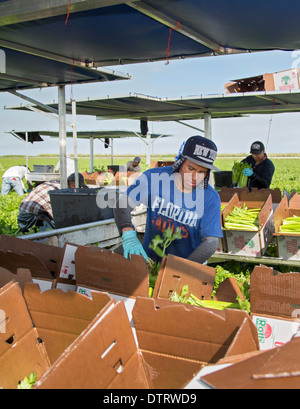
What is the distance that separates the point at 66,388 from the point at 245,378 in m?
0.45

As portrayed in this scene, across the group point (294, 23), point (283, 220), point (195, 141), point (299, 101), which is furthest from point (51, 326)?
point (299, 101)

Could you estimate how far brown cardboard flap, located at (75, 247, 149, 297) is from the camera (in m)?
1.76

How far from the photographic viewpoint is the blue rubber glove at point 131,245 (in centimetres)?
239

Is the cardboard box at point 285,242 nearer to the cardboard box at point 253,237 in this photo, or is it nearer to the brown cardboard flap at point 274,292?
the cardboard box at point 253,237

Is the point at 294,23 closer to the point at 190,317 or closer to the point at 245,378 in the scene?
the point at 190,317

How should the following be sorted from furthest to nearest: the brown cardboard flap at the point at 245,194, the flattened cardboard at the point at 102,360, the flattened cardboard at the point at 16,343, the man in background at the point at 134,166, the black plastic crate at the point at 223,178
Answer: the man in background at the point at 134,166 < the black plastic crate at the point at 223,178 < the brown cardboard flap at the point at 245,194 < the flattened cardboard at the point at 16,343 < the flattened cardboard at the point at 102,360

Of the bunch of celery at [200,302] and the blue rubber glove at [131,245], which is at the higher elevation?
the blue rubber glove at [131,245]

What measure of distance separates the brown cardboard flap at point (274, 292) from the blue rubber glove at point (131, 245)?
0.80m

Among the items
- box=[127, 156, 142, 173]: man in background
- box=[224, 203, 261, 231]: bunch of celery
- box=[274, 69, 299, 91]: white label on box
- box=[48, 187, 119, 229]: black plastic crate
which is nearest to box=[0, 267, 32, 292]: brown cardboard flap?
box=[48, 187, 119, 229]: black plastic crate

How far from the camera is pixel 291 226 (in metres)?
3.85

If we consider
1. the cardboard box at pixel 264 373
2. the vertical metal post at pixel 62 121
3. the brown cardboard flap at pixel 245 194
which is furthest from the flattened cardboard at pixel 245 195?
the cardboard box at pixel 264 373

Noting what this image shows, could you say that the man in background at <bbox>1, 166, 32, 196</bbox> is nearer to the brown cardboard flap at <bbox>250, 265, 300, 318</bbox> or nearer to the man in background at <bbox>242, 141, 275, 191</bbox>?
the man in background at <bbox>242, 141, 275, 191</bbox>

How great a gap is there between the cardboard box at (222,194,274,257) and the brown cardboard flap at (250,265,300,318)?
222 centimetres

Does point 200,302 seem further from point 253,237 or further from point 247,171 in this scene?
point 247,171
